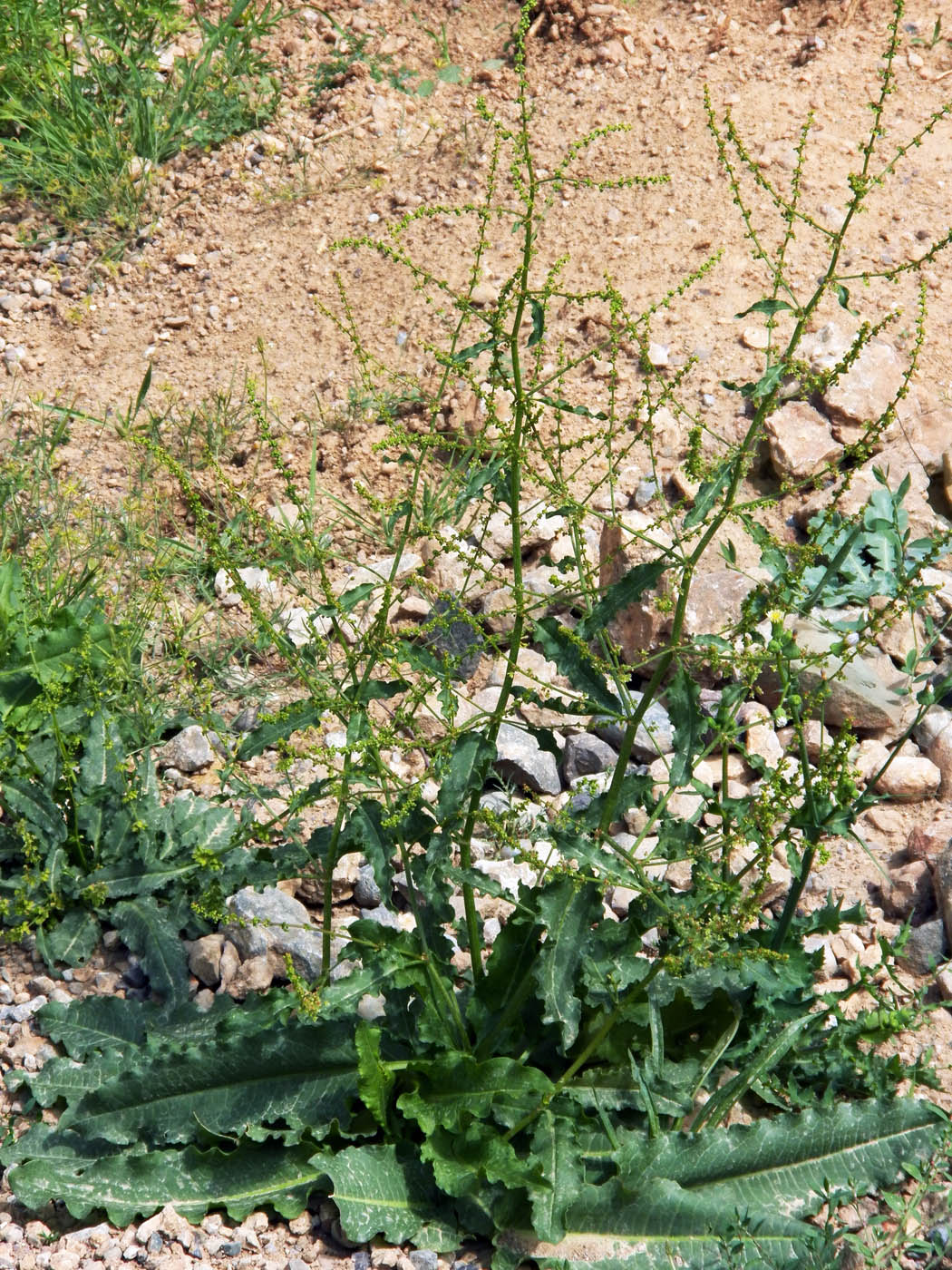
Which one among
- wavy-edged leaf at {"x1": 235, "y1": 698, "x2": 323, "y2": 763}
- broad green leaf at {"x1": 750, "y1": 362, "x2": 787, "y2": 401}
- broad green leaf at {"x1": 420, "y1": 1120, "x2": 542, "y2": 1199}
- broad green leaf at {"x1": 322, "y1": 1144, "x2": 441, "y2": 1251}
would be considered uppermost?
broad green leaf at {"x1": 750, "y1": 362, "x2": 787, "y2": 401}

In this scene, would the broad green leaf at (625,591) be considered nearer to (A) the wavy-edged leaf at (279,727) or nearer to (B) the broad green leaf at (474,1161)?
(A) the wavy-edged leaf at (279,727)

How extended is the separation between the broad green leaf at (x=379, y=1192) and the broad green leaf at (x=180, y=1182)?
0.29 feet

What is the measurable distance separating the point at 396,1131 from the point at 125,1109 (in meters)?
0.59

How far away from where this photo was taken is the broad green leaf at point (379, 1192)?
250 centimetres

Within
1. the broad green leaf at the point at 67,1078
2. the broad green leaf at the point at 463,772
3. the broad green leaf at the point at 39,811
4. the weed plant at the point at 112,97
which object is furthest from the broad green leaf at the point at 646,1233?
the weed plant at the point at 112,97

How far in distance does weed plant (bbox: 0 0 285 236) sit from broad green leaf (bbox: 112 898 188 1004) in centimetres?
332

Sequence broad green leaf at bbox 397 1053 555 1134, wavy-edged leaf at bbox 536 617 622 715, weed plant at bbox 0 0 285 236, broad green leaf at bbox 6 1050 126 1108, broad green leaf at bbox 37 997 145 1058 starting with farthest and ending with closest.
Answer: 1. weed plant at bbox 0 0 285 236
2. broad green leaf at bbox 37 997 145 1058
3. broad green leaf at bbox 6 1050 126 1108
4. broad green leaf at bbox 397 1053 555 1134
5. wavy-edged leaf at bbox 536 617 622 715

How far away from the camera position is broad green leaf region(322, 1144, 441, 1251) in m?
2.50

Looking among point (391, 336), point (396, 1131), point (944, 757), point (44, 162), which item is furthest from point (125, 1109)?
point (44, 162)

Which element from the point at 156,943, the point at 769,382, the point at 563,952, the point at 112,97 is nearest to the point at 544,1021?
the point at 563,952

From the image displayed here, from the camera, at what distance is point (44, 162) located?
533 centimetres

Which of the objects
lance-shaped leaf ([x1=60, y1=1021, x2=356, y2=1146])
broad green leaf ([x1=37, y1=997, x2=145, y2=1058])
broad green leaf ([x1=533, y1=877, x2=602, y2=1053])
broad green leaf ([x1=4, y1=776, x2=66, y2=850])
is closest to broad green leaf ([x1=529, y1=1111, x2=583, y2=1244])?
broad green leaf ([x1=533, y1=877, x2=602, y2=1053])

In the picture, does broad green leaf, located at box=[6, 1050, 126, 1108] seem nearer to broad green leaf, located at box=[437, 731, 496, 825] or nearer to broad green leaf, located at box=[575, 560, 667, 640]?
broad green leaf, located at box=[437, 731, 496, 825]

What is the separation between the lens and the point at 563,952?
8.09 feet
